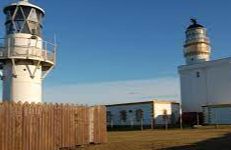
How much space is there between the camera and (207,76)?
55062 mm

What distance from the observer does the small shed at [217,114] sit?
4853 centimetres

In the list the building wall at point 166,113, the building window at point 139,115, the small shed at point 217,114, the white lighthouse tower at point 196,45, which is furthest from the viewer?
the white lighthouse tower at point 196,45

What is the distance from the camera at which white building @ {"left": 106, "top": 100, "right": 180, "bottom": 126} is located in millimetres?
50938

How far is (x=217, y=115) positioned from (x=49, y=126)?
31344mm

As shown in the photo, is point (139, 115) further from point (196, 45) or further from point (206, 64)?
point (196, 45)

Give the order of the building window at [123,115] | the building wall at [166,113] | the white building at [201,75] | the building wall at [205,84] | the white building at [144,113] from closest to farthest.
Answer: the white building at [144,113] < the building wall at [166,113] < the building wall at [205,84] < the white building at [201,75] < the building window at [123,115]

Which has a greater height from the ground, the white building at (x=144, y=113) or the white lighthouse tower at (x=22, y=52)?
the white lighthouse tower at (x=22, y=52)

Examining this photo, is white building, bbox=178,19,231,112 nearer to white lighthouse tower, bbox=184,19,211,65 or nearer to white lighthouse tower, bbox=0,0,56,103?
white lighthouse tower, bbox=184,19,211,65

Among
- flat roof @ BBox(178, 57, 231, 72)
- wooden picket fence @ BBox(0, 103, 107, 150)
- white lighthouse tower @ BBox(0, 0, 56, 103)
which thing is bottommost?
wooden picket fence @ BBox(0, 103, 107, 150)

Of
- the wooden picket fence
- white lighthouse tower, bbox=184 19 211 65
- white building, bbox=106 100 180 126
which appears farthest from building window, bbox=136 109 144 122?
the wooden picket fence

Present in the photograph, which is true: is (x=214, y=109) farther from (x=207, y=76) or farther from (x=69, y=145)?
(x=69, y=145)

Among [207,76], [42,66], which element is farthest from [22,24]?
[207,76]

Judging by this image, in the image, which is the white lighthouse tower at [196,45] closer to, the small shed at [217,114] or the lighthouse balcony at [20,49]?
the small shed at [217,114]

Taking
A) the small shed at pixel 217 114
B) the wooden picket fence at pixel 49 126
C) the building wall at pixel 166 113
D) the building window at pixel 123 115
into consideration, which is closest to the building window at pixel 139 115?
the building wall at pixel 166 113
